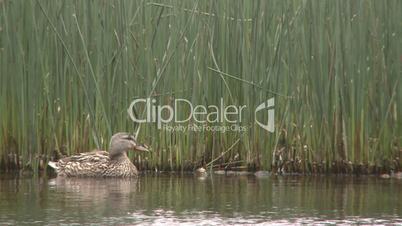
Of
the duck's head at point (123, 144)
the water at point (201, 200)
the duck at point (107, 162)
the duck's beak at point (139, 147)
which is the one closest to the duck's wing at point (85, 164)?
the duck at point (107, 162)

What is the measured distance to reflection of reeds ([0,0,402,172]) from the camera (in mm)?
12555

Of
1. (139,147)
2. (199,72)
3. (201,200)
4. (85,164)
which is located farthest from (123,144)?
(201,200)

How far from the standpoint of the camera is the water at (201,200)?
31.2 ft

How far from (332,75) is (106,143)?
2.36 metres

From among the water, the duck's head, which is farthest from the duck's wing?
the duck's head

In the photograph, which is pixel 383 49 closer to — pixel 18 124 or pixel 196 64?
pixel 196 64

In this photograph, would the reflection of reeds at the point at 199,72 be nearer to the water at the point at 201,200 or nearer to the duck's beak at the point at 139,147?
the duck's beak at the point at 139,147

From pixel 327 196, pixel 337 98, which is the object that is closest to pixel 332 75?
pixel 337 98

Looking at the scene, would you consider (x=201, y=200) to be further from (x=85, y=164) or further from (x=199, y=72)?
(x=199, y=72)

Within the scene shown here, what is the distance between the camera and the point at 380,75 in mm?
12547

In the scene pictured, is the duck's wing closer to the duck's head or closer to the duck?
the duck

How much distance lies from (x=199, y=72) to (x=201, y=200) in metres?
2.39

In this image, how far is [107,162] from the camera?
42.4 ft

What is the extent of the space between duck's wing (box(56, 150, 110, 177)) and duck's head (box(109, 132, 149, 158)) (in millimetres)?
236
